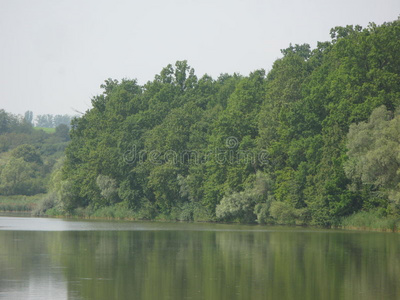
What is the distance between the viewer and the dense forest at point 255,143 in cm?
5900

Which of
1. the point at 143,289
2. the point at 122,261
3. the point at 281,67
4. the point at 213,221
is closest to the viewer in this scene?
the point at 143,289

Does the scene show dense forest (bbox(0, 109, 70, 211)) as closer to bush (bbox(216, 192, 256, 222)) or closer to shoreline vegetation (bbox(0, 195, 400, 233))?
shoreline vegetation (bbox(0, 195, 400, 233))

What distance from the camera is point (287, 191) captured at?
229ft

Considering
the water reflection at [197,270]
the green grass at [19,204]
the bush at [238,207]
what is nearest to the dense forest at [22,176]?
the green grass at [19,204]

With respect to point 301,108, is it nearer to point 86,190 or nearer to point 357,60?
point 357,60

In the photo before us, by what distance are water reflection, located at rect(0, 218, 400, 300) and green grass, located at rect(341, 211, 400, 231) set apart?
1748 cm

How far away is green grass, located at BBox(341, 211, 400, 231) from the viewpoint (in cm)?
5568

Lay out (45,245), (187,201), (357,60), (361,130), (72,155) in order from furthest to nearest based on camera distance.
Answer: (72,155)
(187,201)
(357,60)
(361,130)
(45,245)

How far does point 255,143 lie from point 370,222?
883 inches

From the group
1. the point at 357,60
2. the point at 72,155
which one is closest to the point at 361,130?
the point at 357,60

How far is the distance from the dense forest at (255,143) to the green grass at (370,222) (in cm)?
60

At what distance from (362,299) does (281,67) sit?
59806 mm

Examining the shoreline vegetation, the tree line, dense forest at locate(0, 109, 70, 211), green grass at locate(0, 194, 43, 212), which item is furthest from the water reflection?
dense forest at locate(0, 109, 70, 211)

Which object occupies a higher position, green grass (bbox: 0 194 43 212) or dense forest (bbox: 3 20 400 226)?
dense forest (bbox: 3 20 400 226)
